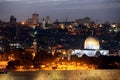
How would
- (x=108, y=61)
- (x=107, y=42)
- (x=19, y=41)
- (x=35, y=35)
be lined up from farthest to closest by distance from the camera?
1. (x=35, y=35)
2. (x=107, y=42)
3. (x=19, y=41)
4. (x=108, y=61)

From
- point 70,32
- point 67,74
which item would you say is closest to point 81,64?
point 67,74

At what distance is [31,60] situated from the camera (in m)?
24.5

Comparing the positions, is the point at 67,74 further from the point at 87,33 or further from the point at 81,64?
the point at 87,33

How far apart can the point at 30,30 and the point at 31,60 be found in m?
27.4

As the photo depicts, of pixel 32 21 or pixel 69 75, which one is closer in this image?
pixel 69 75

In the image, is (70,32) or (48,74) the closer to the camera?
(48,74)

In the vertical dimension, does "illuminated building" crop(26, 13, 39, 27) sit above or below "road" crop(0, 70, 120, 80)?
below

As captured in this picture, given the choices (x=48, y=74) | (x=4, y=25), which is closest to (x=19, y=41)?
(x=4, y=25)

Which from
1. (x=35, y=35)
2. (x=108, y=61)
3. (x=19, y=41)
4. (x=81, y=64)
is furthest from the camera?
(x=35, y=35)

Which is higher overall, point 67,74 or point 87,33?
point 67,74

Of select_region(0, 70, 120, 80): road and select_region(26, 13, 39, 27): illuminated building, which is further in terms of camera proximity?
select_region(26, 13, 39, 27): illuminated building

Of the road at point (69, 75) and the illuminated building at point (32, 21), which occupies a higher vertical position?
the road at point (69, 75)

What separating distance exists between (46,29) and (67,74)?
3956 centimetres

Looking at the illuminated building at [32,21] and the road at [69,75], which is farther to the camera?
the illuminated building at [32,21]
